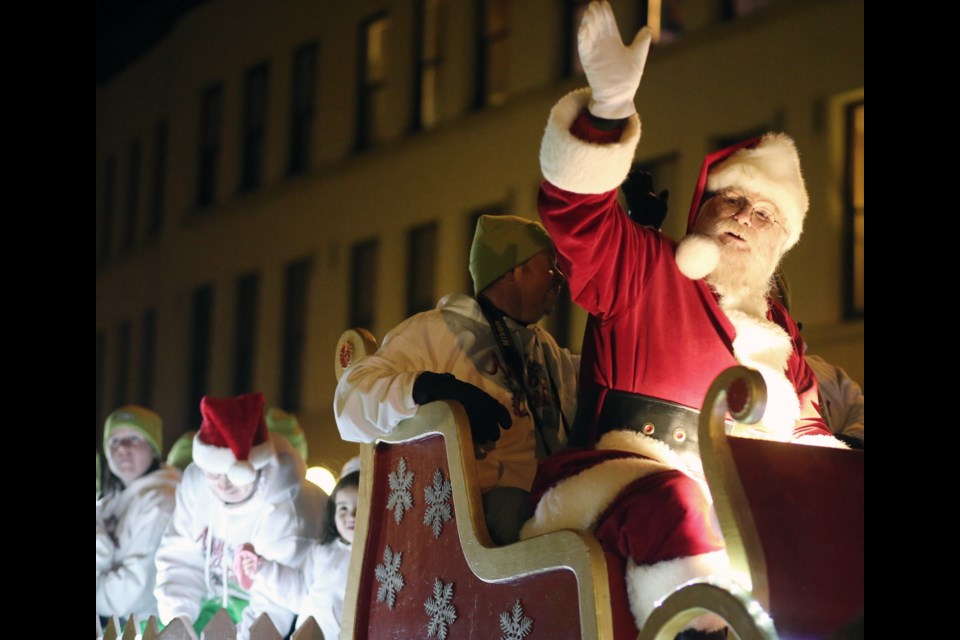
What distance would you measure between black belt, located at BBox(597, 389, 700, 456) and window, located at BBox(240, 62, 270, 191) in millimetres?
13106

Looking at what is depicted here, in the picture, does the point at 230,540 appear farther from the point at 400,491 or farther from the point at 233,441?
the point at 400,491

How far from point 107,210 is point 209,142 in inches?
56.9

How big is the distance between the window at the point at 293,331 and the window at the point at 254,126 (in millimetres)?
1550

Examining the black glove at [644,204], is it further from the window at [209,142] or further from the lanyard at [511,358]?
the window at [209,142]

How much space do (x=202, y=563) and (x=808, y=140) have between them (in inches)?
189

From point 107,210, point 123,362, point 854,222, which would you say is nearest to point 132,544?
point 854,222

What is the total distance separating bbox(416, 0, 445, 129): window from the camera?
12969mm

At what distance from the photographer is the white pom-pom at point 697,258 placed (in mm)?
2898

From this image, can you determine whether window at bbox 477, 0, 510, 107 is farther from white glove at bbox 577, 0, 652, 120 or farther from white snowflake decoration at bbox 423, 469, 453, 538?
white glove at bbox 577, 0, 652, 120

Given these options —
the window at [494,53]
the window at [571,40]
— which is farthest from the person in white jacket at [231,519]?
the window at [494,53]

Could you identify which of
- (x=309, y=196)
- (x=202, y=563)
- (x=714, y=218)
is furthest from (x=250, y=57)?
(x=714, y=218)

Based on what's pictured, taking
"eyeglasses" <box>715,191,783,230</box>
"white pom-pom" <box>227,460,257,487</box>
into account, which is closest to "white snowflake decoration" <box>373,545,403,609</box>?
"eyeglasses" <box>715,191,783,230</box>

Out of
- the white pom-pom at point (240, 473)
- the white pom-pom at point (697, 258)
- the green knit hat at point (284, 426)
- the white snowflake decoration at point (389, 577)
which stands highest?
the green knit hat at point (284, 426)

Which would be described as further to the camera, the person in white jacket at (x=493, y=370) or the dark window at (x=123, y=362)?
the dark window at (x=123, y=362)
